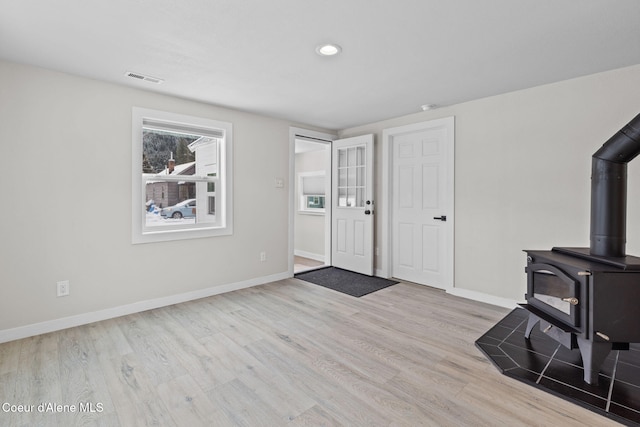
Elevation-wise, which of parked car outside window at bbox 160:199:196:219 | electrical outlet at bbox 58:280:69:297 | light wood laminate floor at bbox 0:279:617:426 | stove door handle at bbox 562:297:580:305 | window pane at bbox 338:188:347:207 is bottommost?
light wood laminate floor at bbox 0:279:617:426

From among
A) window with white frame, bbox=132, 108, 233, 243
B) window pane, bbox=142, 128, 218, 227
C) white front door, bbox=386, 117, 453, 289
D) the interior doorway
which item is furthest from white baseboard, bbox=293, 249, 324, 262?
window pane, bbox=142, 128, 218, 227

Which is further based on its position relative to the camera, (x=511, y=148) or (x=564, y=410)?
(x=511, y=148)

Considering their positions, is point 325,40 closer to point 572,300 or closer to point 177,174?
point 177,174

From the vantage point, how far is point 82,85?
2.82 metres

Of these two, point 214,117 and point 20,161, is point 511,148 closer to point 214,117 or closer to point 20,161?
point 214,117

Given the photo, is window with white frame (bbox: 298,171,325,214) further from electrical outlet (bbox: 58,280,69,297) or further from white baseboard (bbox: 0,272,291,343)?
electrical outlet (bbox: 58,280,69,297)

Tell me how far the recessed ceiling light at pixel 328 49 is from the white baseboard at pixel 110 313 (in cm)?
291

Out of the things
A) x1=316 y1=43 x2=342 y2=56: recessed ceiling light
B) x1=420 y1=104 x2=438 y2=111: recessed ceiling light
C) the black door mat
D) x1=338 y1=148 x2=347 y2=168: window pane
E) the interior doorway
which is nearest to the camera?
x1=316 y1=43 x2=342 y2=56: recessed ceiling light

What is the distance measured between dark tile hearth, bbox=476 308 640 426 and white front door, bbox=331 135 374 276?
7.59 ft

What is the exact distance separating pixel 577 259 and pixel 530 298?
0.46 metres

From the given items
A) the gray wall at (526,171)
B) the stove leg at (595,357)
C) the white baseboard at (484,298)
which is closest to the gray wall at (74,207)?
the white baseboard at (484,298)

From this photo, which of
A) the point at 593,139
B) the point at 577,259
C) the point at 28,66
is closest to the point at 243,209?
the point at 28,66

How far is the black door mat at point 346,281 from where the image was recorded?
3961 millimetres

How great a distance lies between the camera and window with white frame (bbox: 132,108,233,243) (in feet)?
10.5
